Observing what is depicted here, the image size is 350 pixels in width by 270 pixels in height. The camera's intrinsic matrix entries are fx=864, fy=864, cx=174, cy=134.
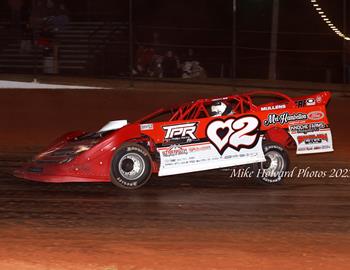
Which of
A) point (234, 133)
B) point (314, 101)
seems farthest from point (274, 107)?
point (234, 133)

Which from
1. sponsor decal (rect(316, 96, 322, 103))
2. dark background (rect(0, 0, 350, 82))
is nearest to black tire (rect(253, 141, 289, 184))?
sponsor decal (rect(316, 96, 322, 103))

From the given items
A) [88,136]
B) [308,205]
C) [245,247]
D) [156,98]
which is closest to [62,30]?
[156,98]

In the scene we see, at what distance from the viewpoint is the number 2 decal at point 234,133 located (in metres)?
11.4

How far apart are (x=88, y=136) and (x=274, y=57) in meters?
12.8

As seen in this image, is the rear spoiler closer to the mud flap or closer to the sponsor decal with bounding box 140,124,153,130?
the mud flap

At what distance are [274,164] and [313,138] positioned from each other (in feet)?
2.21

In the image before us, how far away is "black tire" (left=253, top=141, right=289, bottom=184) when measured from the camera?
11734mm

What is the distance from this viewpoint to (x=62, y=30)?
24.0m

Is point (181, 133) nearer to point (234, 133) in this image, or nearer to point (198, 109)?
point (198, 109)

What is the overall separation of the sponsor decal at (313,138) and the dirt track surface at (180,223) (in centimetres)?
59

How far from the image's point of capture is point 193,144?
11.4 metres

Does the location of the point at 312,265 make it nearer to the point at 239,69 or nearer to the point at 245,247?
the point at 245,247

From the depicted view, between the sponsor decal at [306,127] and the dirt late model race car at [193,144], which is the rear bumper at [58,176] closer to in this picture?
the dirt late model race car at [193,144]

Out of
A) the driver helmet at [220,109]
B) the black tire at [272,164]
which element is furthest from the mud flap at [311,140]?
the driver helmet at [220,109]
